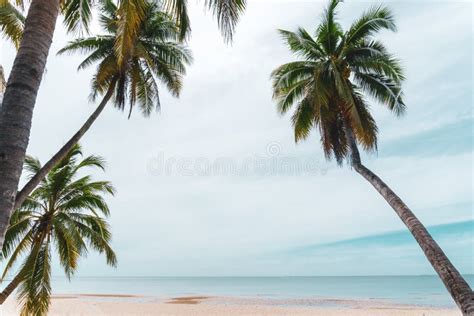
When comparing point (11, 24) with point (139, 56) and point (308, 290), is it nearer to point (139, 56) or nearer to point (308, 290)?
point (139, 56)

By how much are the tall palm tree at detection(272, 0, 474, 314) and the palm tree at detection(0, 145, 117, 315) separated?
6.95 meters

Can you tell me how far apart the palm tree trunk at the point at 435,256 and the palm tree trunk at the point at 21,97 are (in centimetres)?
636

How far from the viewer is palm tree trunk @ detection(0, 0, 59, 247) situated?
2941 mm

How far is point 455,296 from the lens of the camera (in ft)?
18.6

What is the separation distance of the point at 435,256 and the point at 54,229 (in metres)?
9.88

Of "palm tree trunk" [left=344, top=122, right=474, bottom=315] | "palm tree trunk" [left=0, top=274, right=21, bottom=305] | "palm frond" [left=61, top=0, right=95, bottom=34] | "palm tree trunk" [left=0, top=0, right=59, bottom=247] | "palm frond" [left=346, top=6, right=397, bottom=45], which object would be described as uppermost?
"palm frond" [left=346, top=6, right=397, bottom=45]

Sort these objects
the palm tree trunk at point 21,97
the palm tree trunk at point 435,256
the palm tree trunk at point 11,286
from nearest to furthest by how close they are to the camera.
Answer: the palm tree trunk at point 21,97
the palm tree trunk at point 435,256
the palm tree trunk at point 11,286

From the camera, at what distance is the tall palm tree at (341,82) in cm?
1012

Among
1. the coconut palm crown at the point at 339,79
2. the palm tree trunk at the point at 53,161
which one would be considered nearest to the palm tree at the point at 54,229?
the palm tree trunk at the point at 53,161

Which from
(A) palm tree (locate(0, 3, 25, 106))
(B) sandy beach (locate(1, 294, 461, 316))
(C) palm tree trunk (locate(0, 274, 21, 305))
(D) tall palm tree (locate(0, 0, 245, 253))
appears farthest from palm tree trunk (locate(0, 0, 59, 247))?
(B) sandy beach (locate(1, 294, 461, 316))

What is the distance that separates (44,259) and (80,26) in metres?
6.53

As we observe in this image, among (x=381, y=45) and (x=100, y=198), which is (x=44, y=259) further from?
(x=381, y=45)

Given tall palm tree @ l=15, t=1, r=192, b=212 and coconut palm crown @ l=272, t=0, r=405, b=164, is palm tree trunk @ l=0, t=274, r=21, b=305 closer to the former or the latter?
tall palm tree @ l=15, t=1, r=192, b=212

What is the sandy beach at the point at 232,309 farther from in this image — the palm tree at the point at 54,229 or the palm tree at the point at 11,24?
the palm tree at the point at 11,24
